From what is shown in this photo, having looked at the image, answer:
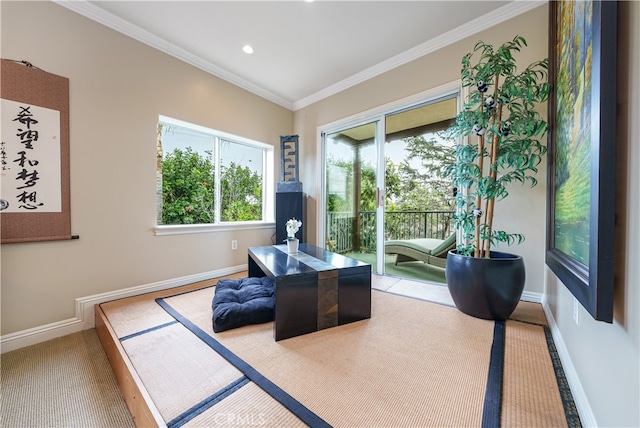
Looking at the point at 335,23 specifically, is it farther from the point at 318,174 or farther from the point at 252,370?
the point at 252,370

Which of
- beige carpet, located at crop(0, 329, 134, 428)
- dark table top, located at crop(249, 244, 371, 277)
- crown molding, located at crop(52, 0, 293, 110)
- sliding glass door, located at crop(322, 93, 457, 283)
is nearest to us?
beige carpet, located at crop(0, 329, 134, 428)

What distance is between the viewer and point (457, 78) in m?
2.36

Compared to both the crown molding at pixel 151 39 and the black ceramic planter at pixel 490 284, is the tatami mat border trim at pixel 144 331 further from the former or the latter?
the crown molding at pixel 151 39

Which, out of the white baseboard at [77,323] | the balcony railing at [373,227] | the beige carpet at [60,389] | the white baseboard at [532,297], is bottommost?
the beige carpet at [60,389]

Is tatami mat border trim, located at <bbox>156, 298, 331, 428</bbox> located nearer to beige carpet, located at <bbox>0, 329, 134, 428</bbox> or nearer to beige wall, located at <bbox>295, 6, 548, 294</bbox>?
beige carpet, located at <bbox>0, 329, 134, 428</bbox>

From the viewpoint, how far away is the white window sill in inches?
97.6

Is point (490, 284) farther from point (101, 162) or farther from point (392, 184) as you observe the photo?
point (101, 162)

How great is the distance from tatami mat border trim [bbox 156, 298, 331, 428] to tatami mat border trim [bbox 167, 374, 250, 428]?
2.1 inches

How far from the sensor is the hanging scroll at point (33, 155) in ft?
5.37

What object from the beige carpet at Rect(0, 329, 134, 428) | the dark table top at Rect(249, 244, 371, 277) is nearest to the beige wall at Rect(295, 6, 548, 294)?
the dark table top at Rect(249, 244, 371, 277)

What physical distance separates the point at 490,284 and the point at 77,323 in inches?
126

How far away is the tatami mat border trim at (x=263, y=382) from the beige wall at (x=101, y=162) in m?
1.05

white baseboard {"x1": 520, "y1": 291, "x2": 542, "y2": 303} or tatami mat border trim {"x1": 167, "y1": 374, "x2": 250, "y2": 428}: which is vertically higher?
white baseboard {"x1": 520, "y1": 291, "x2": 542, "y2": 303}

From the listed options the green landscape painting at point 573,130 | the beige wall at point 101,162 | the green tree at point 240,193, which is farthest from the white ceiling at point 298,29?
the green tree at point 240,193
